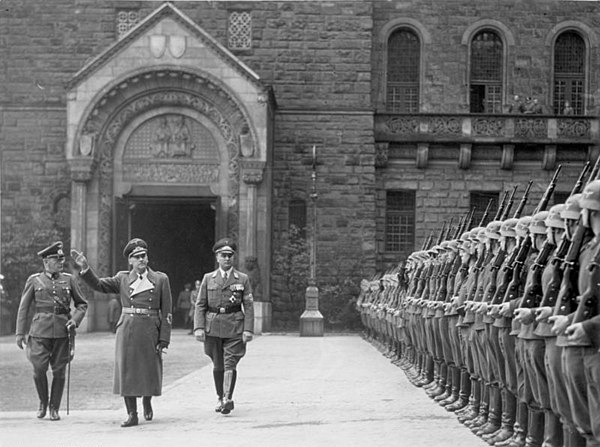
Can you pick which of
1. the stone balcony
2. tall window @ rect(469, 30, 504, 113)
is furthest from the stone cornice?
tall window @ rect(469, 30, 504, 113)

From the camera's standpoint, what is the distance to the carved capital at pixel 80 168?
3481cm

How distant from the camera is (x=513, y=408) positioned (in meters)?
11.6

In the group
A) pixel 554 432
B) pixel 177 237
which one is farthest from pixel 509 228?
pixel 177 237

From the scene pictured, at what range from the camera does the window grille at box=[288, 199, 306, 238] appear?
126 feet

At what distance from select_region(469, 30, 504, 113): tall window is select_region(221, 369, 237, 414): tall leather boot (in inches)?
1104

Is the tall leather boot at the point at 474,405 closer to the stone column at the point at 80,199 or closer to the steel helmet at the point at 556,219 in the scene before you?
the steel helmet at the point at 556,219

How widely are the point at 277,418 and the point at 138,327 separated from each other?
6.04ft

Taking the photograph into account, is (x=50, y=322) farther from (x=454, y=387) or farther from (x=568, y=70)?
(x=568, y=70)

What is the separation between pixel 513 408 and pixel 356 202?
88.6 ft

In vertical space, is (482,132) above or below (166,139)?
above

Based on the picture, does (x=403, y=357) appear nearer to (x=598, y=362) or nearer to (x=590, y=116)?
(x=598, y=362)

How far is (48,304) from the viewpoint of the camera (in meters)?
14.0

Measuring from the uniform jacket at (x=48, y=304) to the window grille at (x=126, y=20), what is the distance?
25.8 meters

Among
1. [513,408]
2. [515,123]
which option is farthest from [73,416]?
[515,123]
